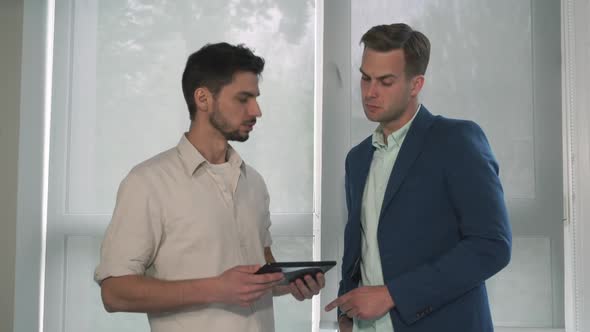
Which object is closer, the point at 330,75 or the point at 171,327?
the point at 171,327

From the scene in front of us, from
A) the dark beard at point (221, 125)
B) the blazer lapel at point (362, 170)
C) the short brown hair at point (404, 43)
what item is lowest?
the blazer lapel at point (362, 170)

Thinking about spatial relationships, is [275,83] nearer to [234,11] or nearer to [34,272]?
[234,11]

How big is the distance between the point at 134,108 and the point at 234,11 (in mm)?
712

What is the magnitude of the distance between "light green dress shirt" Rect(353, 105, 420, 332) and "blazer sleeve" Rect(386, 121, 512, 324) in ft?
0.47

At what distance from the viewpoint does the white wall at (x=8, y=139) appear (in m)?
3.09

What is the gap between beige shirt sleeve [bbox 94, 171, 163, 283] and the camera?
1.54 metres

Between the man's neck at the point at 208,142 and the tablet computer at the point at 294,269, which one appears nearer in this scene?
the tablet computer at the point at 294,269

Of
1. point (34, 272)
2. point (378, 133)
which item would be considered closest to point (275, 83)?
point (378, 133)

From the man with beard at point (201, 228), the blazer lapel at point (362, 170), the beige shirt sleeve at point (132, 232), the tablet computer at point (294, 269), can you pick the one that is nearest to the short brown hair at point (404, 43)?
the blazer lapel at point (362, 170)

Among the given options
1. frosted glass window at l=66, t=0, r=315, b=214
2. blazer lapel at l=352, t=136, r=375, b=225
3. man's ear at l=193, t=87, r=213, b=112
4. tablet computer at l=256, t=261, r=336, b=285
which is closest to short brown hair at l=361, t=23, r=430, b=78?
blazer lapel at l=352, t=136, r=375, b=225

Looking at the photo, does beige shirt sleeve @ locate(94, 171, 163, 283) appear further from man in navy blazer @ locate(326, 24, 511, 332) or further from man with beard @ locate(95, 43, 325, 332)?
man in navy blazer @ locate(326, 24, 511, 332)

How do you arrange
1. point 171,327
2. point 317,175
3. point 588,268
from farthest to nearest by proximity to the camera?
1. point 317,175
2. point 588,268
3. point 171,327

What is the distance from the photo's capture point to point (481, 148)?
63.2 inches

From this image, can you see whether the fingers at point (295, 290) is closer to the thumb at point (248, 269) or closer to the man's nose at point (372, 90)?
the thumb at point (248, 269)
